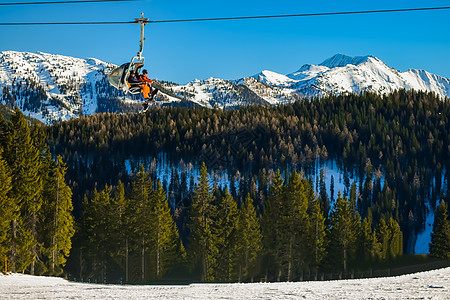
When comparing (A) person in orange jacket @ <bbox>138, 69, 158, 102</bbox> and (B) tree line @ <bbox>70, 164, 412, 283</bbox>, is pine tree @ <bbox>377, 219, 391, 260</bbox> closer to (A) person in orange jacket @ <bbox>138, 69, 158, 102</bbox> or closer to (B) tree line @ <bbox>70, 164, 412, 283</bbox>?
(B) tree line @ <bbox>70, 164, 412, 283</bbox>

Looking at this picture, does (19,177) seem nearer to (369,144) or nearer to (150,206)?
(150,206)

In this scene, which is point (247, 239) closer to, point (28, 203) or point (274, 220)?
point (274, 220)

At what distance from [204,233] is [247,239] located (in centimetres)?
504

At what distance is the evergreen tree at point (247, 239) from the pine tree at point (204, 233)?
10.1ft

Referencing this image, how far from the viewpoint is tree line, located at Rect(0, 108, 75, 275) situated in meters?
41.3

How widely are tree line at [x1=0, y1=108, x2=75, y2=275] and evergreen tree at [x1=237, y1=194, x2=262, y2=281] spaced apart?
20189 mm

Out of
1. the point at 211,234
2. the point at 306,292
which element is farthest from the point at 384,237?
the point at 306,292

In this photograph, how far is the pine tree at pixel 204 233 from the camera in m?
64.1

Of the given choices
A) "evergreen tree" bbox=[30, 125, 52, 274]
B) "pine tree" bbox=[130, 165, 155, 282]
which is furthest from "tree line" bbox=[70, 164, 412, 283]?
"evergreen tree" bbox=[30, 125, 52, 274]

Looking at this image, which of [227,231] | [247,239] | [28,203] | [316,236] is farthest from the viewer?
[316,236]

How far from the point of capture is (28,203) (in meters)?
45.5

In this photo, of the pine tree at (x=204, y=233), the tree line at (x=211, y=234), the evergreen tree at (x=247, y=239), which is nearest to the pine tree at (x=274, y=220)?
the tree line at (x=211, y=234)

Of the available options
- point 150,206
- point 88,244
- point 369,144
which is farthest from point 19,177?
point 369,144

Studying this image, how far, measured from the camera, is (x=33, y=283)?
2947 centimetres
